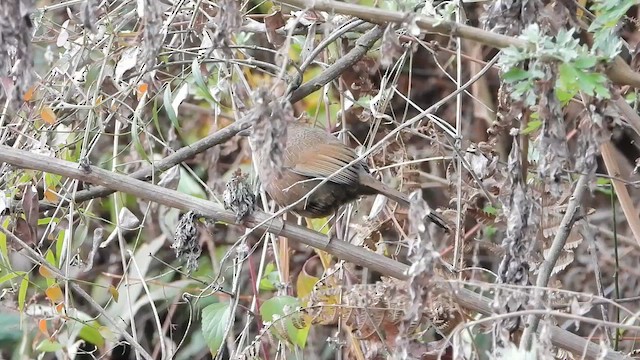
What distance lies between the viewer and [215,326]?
2961mm

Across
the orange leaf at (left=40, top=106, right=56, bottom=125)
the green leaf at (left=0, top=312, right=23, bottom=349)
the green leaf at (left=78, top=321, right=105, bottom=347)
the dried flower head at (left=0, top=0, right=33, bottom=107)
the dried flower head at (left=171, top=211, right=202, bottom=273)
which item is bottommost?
the green leaf at (left=0, top=312, right=23, bottom=349)

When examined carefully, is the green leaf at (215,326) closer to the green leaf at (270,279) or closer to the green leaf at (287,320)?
the green leaf at (287,320)

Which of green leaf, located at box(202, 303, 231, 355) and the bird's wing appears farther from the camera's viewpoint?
the bird's wing

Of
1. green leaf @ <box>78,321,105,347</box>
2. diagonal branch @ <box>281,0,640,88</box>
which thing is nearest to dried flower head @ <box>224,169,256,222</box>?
diagonal branch @ <box>281,0,640,88</box>

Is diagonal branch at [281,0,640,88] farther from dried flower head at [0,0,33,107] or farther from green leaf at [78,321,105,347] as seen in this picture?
green leaf at [78,321,105,347]

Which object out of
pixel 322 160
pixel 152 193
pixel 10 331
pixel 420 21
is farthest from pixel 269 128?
pixel 10 331

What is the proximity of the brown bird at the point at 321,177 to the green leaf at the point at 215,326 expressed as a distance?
441 millimetres

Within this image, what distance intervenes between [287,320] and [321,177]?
1.87 ft

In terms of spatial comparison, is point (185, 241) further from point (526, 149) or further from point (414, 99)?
point (414, 99)

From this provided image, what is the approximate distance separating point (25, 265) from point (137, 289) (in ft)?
2.04

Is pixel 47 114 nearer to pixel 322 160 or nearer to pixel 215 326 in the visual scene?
pixel 215 326

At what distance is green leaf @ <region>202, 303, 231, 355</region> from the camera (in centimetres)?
294

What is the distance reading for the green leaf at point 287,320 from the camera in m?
2.93

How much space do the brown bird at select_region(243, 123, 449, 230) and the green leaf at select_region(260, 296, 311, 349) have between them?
0.33 m
